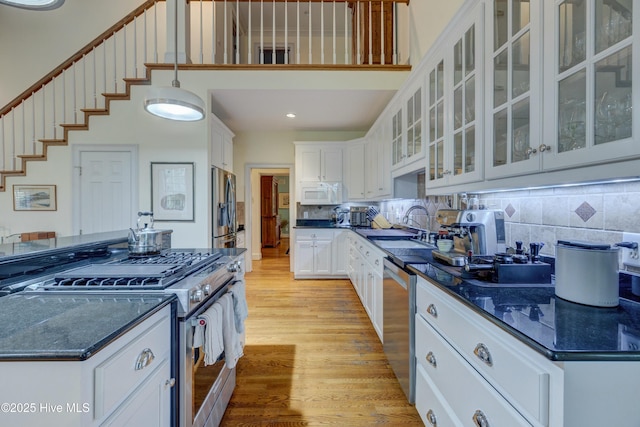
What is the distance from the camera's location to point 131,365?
0.90 metres

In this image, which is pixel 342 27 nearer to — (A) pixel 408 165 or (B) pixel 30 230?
(A) pixel 408 165

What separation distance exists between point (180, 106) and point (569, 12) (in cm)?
199

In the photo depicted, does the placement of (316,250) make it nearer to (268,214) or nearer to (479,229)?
(479,229)

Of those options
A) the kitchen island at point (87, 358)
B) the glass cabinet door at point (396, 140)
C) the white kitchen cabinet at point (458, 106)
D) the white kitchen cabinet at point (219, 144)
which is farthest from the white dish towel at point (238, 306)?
the white kitchen cabinet at point (219, 144)

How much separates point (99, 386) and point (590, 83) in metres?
1.71

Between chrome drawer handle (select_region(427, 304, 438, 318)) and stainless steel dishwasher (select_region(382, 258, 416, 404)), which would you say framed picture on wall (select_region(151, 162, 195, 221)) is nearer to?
stainless steel dishwasher (select_region(382, 258, 416, 404))

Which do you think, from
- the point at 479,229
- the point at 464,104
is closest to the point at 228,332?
the point at 479,229

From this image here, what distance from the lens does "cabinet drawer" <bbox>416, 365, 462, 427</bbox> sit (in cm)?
129

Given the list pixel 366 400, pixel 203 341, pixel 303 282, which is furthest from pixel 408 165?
pixel 303 282

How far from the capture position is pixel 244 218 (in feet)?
17.7

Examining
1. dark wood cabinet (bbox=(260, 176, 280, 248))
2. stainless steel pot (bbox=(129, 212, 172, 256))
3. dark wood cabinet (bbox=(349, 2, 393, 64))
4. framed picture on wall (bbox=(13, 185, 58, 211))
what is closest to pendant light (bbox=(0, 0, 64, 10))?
stainless steel pot (bbox=(129, 212, 172, 256))

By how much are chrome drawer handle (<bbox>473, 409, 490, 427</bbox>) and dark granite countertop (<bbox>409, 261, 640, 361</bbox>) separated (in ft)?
1.17

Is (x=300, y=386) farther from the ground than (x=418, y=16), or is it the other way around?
(x=418, y=16)

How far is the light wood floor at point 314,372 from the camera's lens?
1.78m
